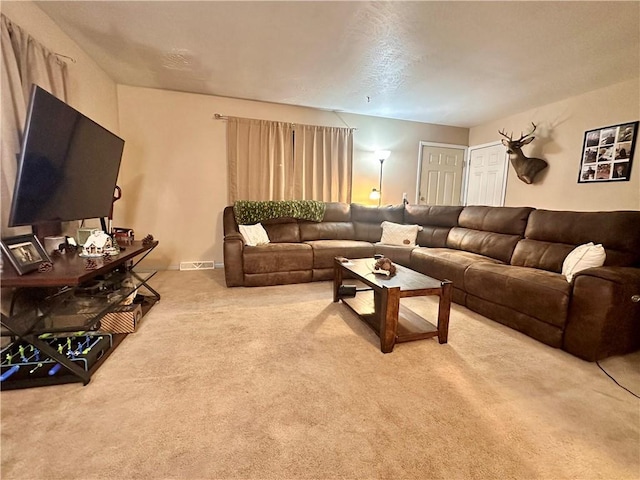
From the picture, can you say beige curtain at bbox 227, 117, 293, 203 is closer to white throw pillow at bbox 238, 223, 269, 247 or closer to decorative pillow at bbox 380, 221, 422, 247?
white throw pillow at bbox 238, 223, 269, 247

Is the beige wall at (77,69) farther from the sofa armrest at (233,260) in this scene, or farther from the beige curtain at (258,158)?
the sofa armrest at (233,260)

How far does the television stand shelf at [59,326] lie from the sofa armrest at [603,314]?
303 centimetres

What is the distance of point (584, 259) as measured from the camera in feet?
6.98

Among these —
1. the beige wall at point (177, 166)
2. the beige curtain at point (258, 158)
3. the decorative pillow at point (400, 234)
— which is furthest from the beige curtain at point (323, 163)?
the decorative pillow at point (400, 234)

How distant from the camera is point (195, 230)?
13.2 feet

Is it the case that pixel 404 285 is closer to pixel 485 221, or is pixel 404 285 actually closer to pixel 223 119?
pixel 485 221

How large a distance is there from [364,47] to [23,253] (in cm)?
293

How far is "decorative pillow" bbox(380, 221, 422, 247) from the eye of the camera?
390 centimetres

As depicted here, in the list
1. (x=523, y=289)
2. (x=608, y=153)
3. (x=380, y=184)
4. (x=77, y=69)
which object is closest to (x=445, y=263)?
(x=523, y=289)

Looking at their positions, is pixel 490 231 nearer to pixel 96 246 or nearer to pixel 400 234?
pixel 400 234

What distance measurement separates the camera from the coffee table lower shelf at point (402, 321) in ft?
Result: 6.59

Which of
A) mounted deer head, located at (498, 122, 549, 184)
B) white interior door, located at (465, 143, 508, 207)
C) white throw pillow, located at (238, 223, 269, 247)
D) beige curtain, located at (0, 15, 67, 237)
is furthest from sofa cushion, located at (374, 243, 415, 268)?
beige curtain, located at (0, 15, 67, 237)

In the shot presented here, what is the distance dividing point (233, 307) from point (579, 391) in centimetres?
252

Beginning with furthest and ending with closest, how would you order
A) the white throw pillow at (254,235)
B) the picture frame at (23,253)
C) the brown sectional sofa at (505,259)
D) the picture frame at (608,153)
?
the white throw pillow at (254,235) → the picture frame at (608,153) → the brown sectional sofa at (505,259) → the picture frame at (23,253)
